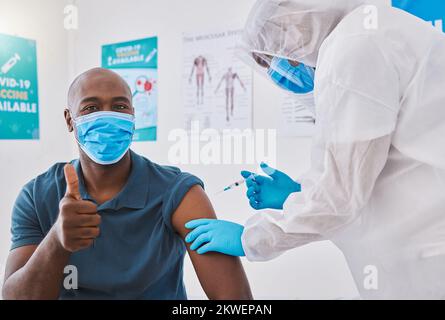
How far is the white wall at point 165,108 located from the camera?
2125 millimetres

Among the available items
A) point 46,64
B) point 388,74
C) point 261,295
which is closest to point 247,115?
point 261,295

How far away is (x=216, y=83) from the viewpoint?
2.49 metres

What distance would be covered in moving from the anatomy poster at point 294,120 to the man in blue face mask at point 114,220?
3.10 ft

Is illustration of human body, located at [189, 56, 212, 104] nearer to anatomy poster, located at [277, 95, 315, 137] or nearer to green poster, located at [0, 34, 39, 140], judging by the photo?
anatomy poster, located at [277, 95, 315, 137]

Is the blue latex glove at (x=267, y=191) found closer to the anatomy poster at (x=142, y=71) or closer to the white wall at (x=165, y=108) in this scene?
the white wall at (x=165, y=108)

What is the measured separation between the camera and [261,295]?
2.23 metres

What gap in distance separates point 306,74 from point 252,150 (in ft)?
3.56

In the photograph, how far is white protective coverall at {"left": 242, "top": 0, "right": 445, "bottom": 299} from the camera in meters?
0.92

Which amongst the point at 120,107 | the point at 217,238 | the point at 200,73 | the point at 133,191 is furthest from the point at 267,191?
the point at 200,73

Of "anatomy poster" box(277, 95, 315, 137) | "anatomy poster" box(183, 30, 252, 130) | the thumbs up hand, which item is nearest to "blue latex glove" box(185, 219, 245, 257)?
the thumbs up hand

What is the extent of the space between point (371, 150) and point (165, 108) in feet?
5.82

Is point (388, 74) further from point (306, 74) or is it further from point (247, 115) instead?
point (247, 115)

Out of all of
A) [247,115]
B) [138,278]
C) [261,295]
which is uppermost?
[247,115]

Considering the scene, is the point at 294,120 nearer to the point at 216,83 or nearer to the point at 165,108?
the point at 216,83
